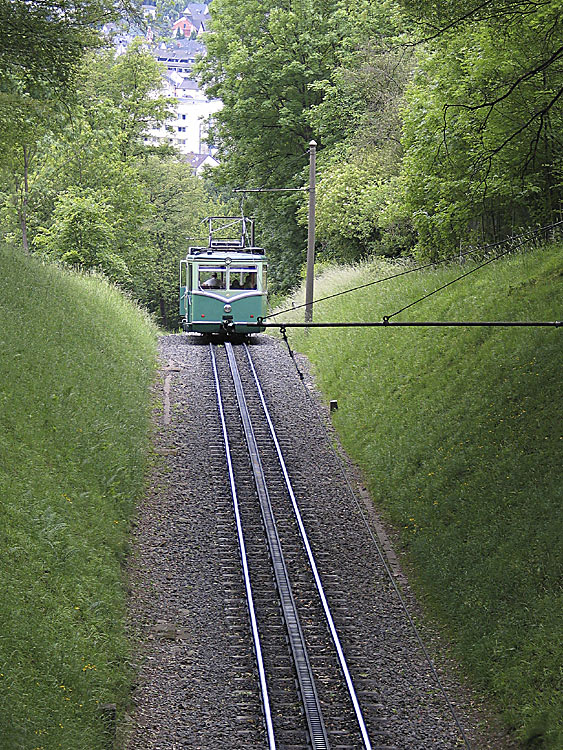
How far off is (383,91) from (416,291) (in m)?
14.7

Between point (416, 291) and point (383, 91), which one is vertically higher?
point (383, 91)

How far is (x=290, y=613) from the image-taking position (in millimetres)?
12695

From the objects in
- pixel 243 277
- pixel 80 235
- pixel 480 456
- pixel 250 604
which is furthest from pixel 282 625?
pixel 80 235

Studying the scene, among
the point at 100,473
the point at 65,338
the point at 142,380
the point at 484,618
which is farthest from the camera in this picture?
the point at 142,380

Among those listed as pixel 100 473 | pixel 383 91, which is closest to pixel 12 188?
pixel 383 91

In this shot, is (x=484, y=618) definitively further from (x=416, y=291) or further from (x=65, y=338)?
(x=416, y=291)

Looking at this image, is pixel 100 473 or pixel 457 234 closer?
pixel 100 473

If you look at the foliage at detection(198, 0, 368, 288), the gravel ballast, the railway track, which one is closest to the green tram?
the gravel ballast

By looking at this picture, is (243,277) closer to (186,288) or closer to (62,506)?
(186,288)

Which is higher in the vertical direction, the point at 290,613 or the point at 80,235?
the point at 80,235

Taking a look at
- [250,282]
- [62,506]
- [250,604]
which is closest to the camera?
[250,604]

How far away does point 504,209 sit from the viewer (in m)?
26.3

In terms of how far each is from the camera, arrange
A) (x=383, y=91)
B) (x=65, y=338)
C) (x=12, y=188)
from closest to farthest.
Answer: (x=65, y=338), (x=383, y=91), (x=12, y=188)

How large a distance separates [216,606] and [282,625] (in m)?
1.10
